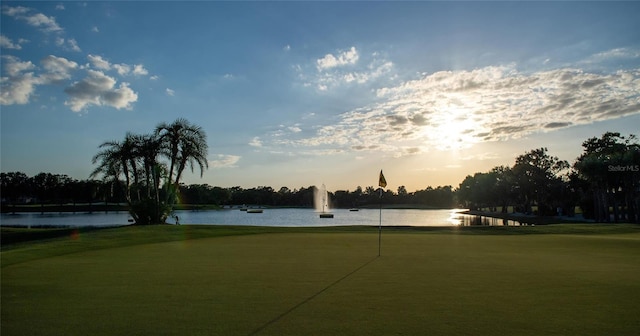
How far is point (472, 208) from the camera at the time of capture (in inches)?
6954

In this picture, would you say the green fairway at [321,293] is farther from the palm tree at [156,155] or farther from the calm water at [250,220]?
the calm water at [250,220]

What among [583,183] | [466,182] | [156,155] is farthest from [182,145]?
[466,182]

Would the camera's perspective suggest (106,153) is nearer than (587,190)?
Yes

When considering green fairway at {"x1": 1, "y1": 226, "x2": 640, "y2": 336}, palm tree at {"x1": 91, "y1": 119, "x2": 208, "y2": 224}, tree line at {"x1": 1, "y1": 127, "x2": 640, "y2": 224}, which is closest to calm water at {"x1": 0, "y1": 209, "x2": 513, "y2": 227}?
tree line at {"x1": 1, "y1": 127, "x2": 640, "y2": 224}

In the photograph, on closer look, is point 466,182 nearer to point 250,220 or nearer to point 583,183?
point 583,183

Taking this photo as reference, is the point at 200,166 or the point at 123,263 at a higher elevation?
the point at 200,166

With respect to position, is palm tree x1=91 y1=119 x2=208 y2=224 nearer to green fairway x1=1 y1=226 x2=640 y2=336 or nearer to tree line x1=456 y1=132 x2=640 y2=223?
green fairway x1=1 y1=226 x2=640 y2=336

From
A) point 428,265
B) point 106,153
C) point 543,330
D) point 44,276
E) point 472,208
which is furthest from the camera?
point 472,208

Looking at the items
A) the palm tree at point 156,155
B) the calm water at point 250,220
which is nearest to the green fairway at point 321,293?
the palm tree at point 156,155

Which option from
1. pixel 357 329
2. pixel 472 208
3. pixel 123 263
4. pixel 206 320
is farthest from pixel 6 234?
pixel 472 208

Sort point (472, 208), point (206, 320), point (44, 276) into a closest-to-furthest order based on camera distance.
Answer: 1. point (206, 320)
2. point (44, 276)
3. point (472, 208)

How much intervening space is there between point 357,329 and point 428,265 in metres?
6.46

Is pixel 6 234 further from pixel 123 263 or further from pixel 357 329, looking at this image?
pixel 357 329

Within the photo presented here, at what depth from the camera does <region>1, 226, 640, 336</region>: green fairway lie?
648 centimetres
